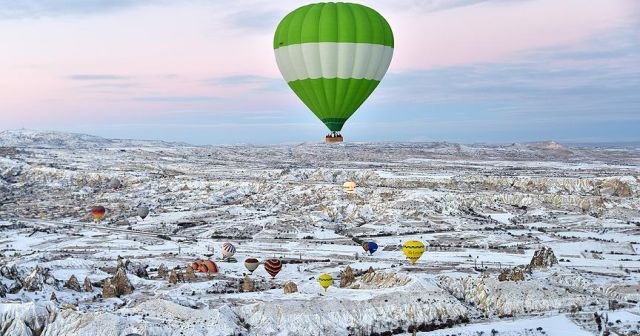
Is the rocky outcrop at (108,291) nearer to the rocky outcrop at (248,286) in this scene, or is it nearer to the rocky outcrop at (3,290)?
the rocky outcrop at (3,290)

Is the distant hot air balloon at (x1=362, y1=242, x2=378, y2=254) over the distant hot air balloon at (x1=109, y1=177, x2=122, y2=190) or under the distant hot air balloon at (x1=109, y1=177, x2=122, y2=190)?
under

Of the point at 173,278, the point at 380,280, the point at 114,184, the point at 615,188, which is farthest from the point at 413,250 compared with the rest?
the point at 114,184

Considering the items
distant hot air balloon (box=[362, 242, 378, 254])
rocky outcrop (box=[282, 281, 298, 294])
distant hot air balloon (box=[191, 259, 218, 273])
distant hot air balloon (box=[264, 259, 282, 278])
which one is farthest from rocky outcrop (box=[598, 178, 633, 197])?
rocky outcrop (box=[282, 281, 298, 294])

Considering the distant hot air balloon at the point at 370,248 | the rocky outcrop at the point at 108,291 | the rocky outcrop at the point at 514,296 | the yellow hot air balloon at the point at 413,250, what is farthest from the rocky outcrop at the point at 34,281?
the distant hot air balloon at the point at 370,248

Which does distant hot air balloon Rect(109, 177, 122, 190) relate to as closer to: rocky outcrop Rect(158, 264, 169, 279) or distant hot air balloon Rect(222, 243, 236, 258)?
distant hot air balloon Rect(222, 243, 236, 258)

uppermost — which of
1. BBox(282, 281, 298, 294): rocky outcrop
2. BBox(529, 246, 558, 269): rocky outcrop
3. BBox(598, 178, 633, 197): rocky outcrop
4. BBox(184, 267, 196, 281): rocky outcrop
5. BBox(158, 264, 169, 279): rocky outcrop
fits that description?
BBox(598, 178, 633, 197): rocky outcrop

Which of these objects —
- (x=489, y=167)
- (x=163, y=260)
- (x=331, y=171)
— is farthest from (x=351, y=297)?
(x=489, y=167)

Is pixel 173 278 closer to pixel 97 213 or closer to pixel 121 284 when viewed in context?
pixel 121 284
